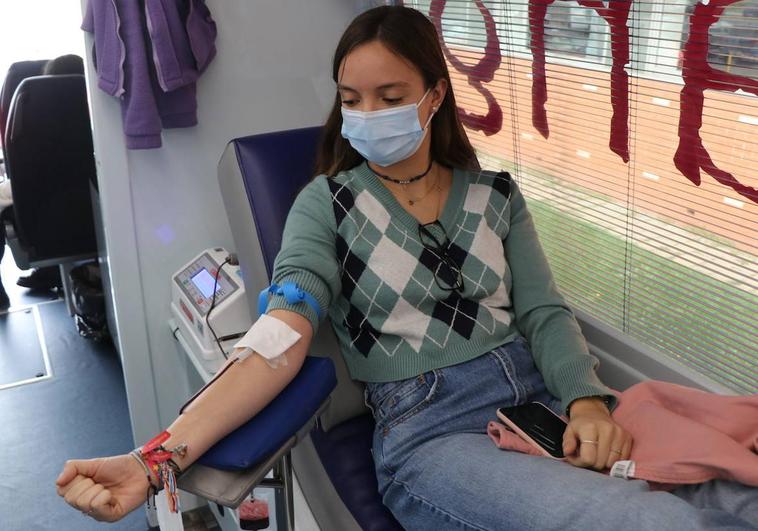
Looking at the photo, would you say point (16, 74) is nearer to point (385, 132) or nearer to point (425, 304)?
point (385, 132)

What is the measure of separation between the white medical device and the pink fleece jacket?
83cm

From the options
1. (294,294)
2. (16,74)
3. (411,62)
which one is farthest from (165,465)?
(16,74)

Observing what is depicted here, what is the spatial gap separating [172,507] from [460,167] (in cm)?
90

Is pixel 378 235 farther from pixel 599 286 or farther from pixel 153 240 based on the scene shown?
pixel 153 240

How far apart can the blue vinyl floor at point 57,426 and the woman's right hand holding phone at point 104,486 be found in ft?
4.52

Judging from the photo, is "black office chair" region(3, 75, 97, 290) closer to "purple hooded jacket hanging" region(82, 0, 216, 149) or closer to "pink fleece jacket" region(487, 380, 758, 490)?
"purple hooded jacket hanging" region(82, 0, 216, 149)

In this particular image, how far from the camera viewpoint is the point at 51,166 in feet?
9.75

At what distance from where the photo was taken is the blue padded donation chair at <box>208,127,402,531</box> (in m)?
1.40

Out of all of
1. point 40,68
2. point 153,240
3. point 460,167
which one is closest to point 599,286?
point 460,167

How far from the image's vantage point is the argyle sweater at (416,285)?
4.71 feet

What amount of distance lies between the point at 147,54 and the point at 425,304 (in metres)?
1.06

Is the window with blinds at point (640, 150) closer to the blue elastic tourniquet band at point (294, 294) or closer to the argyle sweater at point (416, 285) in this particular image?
the argyle sweater at point (416, 285)

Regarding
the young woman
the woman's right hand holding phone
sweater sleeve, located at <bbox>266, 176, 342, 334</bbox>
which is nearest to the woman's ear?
the young woman

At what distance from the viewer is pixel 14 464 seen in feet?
8.58
